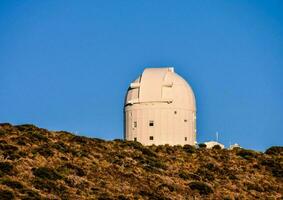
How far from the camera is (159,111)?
61.7m

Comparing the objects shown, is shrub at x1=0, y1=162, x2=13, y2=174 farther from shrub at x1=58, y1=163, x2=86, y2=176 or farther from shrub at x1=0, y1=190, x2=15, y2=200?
shrub at x1=0, y1=190, x2=15, y2=200

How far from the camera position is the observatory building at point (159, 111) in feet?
202

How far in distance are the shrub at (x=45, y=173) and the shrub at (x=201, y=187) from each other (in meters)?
8.78

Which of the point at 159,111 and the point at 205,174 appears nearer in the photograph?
the point at 205,174

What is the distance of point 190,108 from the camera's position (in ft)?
209

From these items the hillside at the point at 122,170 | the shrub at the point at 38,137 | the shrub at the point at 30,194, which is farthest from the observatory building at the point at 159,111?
the shrub at the point at 30,194

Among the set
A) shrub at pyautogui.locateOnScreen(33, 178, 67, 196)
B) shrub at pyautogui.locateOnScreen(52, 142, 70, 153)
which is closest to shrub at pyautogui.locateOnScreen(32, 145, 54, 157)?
shrub at pyautogui.locateOnScreen(52, 142, 70, 153)

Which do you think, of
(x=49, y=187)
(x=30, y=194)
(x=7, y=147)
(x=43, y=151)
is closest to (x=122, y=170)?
(x=43, y=151)

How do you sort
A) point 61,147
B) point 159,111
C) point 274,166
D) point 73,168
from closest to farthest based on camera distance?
point 73,168 < point 61,147 < point 274,166 < point 159,111

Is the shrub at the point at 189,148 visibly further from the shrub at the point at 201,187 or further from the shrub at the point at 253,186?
the shrub at the point at 201,187

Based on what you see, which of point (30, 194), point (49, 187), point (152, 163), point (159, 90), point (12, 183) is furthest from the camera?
point (159, 90)

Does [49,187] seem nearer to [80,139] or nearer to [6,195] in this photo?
[6,195]

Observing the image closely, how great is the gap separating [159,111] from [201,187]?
16.9 meters

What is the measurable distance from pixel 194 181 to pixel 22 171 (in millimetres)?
11737
